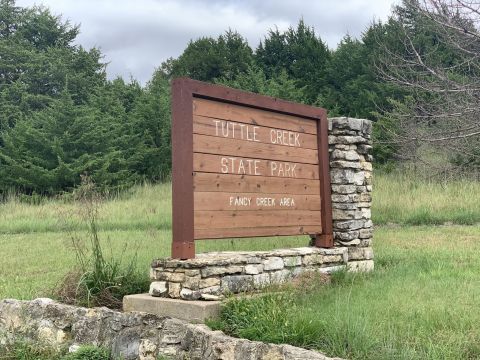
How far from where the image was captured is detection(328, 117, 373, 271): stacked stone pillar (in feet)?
24.9

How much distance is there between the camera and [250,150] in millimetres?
6574

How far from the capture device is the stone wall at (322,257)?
18.1 feet

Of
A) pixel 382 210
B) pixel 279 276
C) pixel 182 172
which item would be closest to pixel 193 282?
pixel 182 172

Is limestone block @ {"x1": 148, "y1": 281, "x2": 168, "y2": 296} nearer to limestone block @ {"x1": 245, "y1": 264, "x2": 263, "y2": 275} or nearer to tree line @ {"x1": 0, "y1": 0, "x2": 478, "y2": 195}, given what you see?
limestone block @ {"x1": 245, "y1": 264, "x2": 263, "y2": 275}

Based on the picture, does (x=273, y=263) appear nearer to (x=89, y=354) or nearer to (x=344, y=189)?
(x=344, y=189)

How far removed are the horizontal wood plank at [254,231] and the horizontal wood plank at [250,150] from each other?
822 mm

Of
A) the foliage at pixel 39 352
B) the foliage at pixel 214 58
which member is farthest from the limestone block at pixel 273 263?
the foliage at pixel 214 58

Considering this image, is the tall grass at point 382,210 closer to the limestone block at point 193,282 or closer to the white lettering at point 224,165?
the white lettering at point 224,165

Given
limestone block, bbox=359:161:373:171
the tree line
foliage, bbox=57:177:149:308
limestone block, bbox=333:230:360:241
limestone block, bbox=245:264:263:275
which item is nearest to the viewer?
limestone block, bbox=245:264:263:275

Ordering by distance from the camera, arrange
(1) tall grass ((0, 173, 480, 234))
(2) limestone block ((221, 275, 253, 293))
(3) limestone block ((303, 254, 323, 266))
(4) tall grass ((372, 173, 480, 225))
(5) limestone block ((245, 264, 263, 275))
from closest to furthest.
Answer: (2) limestone block ((221, 275, 253, 293))
(5) limestone block ((245, 264, 263, 275))
(3) limestone block ((303, 254, 323, 266))
(4) tall grass ((372, 173, 480, 225))
(1) tall grass ((0, 173, 480, 234))

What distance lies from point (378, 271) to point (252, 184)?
2.19 metres

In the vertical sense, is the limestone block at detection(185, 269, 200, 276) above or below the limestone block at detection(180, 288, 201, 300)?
above

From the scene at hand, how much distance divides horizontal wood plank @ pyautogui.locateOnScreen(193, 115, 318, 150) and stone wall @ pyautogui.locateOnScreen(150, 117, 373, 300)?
0.54m

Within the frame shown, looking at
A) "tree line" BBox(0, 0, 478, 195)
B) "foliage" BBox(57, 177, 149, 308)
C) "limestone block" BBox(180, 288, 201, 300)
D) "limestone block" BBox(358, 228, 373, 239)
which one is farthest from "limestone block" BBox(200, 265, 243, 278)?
"tree line" BBox(0, 0, 478, 195)
